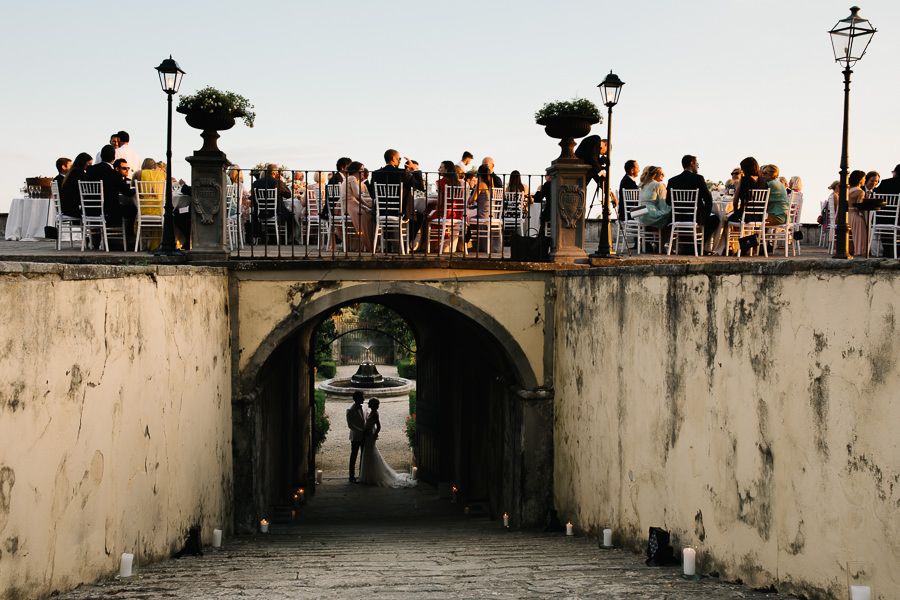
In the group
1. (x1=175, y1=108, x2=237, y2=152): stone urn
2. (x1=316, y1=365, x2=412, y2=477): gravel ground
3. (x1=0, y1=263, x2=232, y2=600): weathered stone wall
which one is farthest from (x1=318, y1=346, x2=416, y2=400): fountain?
(x1=0, y1=263, x2=232, y2=600): weathered stone wall

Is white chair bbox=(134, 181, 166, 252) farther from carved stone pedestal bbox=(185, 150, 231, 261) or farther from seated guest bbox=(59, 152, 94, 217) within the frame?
carved stone pedestal bbox=(185, 150, 231, 261)

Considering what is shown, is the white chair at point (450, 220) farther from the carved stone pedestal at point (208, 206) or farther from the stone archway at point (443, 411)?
the carved stone pedestal at point (208, 206)

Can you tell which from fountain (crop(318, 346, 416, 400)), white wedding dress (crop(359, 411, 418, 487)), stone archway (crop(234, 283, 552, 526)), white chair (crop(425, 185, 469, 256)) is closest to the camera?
stone archway (crop(234, 283, 552, 526))

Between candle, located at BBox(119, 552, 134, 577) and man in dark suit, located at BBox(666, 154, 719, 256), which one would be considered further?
man in dark suit, located at BBox(666, 154, 719, 256)

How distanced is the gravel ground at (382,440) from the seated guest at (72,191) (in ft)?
26.1

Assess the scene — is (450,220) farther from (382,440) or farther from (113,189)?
(382,440)

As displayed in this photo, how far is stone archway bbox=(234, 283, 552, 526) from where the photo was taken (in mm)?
8227

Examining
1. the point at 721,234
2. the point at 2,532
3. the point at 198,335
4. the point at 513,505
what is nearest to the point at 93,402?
the point at 2,532

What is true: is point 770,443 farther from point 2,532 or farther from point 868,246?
point 868,246

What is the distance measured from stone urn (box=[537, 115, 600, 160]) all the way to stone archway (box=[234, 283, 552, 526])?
2104 millimetres

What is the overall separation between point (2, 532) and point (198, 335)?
353 cm

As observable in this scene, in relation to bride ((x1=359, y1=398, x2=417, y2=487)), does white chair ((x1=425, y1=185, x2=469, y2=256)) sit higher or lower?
higher

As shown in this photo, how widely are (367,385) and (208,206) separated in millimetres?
17122

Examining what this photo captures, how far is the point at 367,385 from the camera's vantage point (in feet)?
81.2
